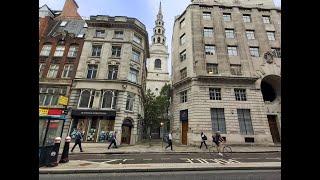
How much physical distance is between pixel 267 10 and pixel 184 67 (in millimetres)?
18193

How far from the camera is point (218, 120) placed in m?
21.5

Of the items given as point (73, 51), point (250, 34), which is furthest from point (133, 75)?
point (250, 34)

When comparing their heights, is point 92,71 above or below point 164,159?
above

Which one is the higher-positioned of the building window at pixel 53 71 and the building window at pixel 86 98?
the building window at pixel 53 71

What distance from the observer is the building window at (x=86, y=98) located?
2138 centimetres

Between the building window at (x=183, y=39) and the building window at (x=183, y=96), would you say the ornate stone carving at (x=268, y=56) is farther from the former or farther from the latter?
the building window at (x=183, y=96)

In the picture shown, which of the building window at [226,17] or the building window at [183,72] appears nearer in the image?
the building window at [183,72]

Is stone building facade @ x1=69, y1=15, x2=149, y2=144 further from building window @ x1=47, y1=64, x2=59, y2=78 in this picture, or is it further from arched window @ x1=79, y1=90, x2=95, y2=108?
building window @ x1=47, y1=64, x2=59, y2=78

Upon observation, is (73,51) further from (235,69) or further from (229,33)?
(229,33)

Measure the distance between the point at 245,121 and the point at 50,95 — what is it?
2670 cm

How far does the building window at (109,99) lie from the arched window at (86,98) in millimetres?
1570

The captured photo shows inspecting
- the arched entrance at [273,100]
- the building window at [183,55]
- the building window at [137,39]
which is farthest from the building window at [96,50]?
the arched entrance at [273,100]

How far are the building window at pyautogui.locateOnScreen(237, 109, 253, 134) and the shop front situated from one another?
16789 millimetres
